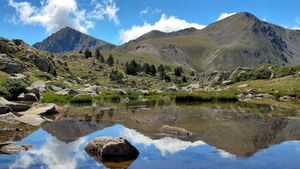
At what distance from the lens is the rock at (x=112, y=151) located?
90.7 ft

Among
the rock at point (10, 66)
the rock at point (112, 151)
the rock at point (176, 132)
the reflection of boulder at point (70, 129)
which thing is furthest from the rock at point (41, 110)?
the rock at point (10, 66)

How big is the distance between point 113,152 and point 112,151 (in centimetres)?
10

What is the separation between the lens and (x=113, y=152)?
2784 cm

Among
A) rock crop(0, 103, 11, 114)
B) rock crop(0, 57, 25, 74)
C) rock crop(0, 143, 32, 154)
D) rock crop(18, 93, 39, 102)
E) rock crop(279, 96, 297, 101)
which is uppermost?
rock crop(0, 57, 25, 74)

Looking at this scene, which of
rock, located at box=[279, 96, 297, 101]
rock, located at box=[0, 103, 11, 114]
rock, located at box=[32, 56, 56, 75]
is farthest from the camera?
rock, located at box=[32, 56, 56, 75]

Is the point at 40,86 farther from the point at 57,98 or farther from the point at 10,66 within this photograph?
the point at 10,66

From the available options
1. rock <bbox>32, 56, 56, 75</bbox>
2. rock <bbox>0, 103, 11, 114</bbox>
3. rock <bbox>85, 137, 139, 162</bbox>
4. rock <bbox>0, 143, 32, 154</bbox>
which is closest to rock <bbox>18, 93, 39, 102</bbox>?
rock <bbox>0, 103, 11, 114</bbox>

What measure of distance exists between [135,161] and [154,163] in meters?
1.30

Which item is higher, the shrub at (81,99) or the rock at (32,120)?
the shrub at (81,99)

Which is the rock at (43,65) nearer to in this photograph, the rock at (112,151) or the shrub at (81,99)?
the shrub at (81,99)

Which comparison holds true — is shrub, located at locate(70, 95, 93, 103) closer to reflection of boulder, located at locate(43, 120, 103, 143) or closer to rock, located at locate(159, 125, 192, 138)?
reflection of boulder, located at locate(43, 120, 103, 143)

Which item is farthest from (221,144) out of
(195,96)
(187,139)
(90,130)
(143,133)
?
(195,96)

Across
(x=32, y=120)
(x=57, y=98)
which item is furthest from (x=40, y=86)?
(x=32, y=120)

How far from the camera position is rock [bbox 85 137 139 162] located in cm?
2766
